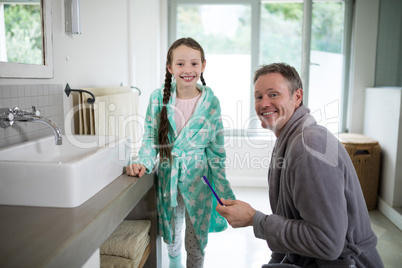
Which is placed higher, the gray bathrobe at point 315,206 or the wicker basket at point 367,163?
the gray bathrobe at point 315,206

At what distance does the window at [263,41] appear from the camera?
389 centimetres

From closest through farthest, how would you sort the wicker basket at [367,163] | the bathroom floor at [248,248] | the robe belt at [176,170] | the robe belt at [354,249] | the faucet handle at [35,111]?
the robe belt at [354,249], the faucet handle at [35,111], the robe belt at [176,170], the bathroom floor at [248,248], the wicker basket at [367,163]

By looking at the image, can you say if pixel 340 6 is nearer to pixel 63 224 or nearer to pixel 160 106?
pixel 160 106

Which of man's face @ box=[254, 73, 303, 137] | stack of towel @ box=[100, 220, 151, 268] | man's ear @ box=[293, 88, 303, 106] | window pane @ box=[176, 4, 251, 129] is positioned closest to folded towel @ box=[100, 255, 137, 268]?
stack of towel @ box=[100, 220, 151, 268]

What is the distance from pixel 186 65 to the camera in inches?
68.6

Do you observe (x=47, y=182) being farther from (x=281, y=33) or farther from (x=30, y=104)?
(x=281, y=33)

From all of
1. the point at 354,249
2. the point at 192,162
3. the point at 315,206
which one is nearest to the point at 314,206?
the point at 315,206

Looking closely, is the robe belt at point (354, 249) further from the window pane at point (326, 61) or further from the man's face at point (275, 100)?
the window pane at point (326, 61)

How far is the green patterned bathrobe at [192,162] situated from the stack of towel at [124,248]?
0.20 m

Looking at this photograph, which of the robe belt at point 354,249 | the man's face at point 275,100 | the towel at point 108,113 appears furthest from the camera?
the towel at point 108,113

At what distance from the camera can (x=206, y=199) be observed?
182 cm

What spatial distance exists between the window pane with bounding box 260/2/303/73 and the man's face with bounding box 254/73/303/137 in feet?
9.38

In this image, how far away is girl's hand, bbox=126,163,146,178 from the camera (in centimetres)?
146

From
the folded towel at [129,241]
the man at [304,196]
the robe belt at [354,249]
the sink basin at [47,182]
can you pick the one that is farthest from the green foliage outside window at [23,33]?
the robe belt at [354,249]
